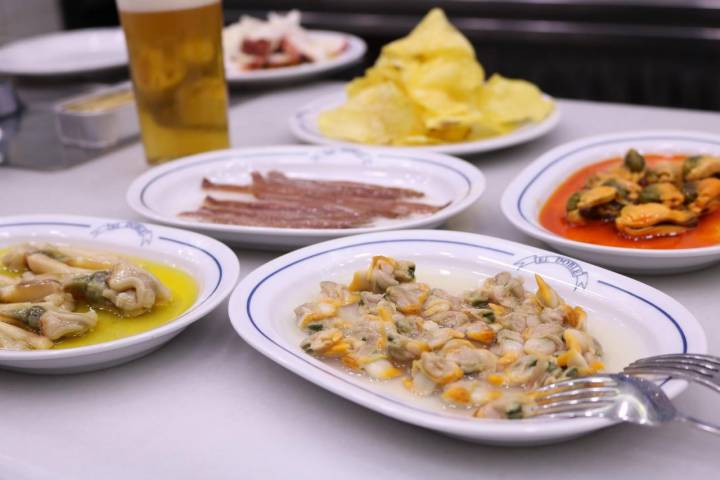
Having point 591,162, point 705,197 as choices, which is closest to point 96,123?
point 591,162

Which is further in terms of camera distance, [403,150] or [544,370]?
[403,150]

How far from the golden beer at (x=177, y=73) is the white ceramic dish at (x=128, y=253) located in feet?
1.39

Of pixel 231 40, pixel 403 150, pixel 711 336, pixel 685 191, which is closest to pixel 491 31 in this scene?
pixel 231 40

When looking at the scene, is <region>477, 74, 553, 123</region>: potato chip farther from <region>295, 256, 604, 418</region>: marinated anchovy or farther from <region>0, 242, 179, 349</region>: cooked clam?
<region>0, 242, 179, 349</region>: cooked clam

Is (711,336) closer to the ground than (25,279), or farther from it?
closer to the ground

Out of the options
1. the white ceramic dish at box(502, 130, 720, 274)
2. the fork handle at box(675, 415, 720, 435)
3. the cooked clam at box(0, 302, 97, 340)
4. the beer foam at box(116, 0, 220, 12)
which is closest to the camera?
the fork handle at box(675, 415, 720, 435)

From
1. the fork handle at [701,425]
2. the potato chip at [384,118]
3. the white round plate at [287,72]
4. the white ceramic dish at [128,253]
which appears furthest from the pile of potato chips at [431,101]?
the fork handle at [701,425]

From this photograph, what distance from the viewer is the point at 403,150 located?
5.41 ft

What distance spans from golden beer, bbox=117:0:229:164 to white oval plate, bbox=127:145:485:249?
116mm

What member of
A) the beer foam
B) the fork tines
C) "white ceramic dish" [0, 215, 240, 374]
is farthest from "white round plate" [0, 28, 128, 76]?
the fork tines

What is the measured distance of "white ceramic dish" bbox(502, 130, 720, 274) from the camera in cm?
114

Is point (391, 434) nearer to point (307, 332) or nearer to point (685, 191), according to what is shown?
point (307, 332)

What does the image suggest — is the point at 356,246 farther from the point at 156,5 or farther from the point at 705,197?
the point at 156,5

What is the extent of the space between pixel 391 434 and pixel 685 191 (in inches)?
Answer: 29.8
